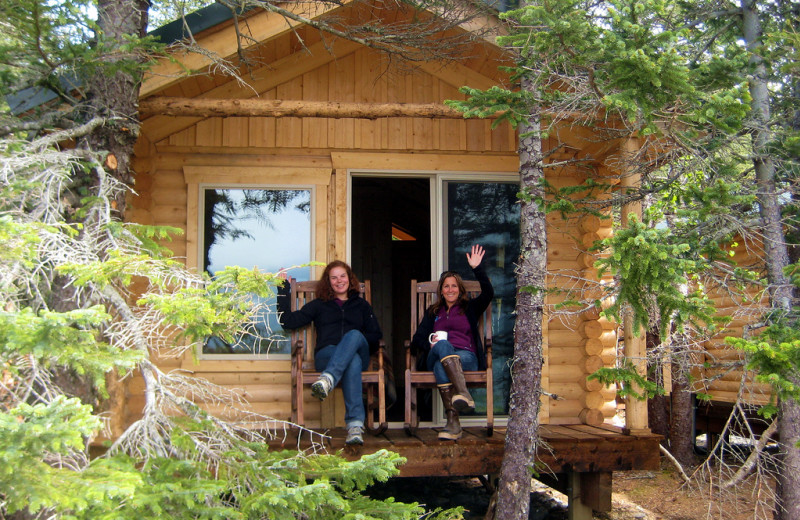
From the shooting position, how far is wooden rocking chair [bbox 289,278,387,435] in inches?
169

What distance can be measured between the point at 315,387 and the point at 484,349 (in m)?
1.34

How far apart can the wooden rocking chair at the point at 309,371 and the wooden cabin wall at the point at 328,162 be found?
342 millimetres

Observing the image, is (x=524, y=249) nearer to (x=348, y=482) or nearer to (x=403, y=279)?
(x=348, y=482)

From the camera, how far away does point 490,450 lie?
4062 mm

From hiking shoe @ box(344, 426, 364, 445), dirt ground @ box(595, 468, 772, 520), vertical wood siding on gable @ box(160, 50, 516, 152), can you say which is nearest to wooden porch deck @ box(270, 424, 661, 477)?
hiking shoe @ box(344, 426, 364, 445)

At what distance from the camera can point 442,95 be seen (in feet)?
17.8

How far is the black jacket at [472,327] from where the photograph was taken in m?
4.57

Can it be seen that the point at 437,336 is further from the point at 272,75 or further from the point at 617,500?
the point at 617,500

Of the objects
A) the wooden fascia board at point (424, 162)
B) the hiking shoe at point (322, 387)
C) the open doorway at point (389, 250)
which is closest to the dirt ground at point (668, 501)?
the hiking shoe at point (322, 387)

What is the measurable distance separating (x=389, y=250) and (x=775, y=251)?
4650 mm

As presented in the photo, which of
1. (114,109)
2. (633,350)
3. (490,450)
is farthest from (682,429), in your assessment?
(114,109)

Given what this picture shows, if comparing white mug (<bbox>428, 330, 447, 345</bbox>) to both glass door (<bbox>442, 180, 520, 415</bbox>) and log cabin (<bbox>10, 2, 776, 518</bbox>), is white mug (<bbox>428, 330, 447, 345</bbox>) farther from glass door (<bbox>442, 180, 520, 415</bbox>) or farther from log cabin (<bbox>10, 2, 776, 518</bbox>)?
glass door (<bbox>442, 180, 520, 415</bbox>)

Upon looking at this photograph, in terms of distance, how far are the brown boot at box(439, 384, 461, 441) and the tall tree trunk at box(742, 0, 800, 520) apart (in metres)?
1.79

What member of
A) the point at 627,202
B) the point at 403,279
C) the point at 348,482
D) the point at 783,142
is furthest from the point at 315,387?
the point at 403,279
